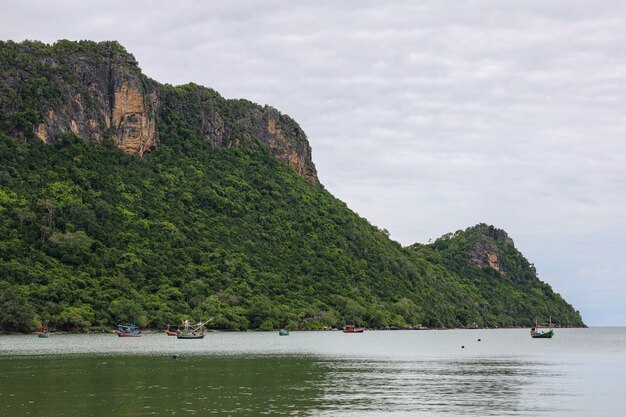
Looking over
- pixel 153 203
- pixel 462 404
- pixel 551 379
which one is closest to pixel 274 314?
pixel 153 203

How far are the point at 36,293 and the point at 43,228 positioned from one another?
72.7ft

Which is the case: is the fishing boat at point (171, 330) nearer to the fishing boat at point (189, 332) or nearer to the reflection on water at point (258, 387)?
the fishing boat at point (189, 332)

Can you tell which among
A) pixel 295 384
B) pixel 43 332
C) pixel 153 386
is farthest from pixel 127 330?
pixel 153 386

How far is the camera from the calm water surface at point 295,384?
50.8 meters

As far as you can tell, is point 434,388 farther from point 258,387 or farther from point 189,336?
point 189,336

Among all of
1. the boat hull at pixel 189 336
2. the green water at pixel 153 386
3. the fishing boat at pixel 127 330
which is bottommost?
the green water at pixel 153 386

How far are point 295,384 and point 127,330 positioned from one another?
89.0 meters

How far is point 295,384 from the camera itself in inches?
2547

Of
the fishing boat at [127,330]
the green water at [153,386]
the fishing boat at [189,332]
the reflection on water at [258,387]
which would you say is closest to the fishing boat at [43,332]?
the fishing boat at [127,330]

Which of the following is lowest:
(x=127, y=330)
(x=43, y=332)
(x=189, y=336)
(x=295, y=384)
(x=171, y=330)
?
(x=295, y=384)

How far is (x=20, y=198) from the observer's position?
169875 millimetres

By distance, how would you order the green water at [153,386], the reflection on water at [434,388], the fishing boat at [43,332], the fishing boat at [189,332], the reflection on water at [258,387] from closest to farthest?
the green water at [153,386] < the reflection on water at [258,387] < the reflection on water at [434,388] < the fishing boat at [43,332] < the fishing boat at [189,332]

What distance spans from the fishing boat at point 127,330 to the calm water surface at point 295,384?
32.2m

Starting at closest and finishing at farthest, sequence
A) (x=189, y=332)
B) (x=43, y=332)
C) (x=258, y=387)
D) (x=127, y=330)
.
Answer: (x=258, y=387)
(x=43, y=332)
(x=189, y=332)
(x=127, y=330)
